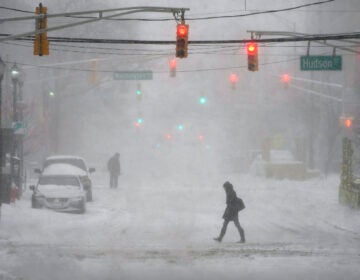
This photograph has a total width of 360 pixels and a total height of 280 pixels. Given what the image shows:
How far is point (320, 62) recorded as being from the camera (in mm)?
21297

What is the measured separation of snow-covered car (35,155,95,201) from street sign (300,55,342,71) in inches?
370

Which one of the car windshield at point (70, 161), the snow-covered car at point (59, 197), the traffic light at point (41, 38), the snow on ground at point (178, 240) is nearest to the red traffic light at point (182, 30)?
the traffic light at point (41, 38)

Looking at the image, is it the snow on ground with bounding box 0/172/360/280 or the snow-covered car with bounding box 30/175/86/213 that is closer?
the snow on ground with bounding box 0/172/360/280

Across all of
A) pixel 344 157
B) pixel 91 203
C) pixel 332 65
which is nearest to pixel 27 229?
pixel 91 203

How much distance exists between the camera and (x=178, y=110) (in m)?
95.1

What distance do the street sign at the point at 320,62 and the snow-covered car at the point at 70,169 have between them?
30.8ft

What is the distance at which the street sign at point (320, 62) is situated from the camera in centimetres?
2109

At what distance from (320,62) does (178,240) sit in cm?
777

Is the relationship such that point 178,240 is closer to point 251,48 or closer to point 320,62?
point 251,48

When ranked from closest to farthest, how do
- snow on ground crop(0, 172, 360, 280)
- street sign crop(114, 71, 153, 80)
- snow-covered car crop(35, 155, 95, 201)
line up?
1. snow on ground crop(0, 172, 360, 280)
2. snow-covered car crop(35, 155, 95, 201)
3. street sign crop(114, 71, 153, 80)

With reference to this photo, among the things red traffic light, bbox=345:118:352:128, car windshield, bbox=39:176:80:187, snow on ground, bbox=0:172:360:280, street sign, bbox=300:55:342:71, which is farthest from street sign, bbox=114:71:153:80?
red traffic light, bbox=345:118:352:128

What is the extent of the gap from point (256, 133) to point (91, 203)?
49046 mm

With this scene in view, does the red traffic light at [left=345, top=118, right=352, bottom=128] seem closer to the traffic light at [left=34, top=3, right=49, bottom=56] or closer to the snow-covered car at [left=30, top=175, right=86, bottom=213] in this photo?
the snow-covered car at [left=30, top=175, right=86, bottom=213]

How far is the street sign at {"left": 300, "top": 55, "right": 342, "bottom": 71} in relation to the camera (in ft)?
69.2
